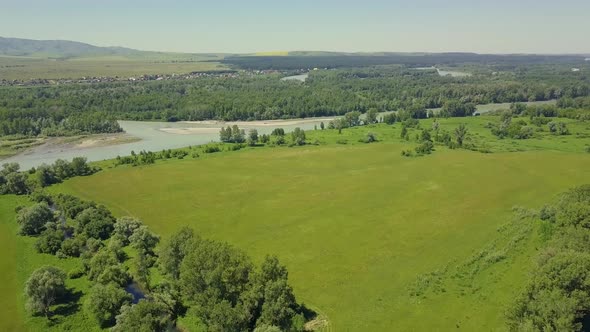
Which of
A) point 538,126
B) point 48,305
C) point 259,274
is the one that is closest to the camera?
point 259,274

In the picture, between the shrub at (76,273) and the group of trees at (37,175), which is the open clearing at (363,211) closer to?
the group of trees at (37,175)

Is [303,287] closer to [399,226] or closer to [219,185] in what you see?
[399,226]

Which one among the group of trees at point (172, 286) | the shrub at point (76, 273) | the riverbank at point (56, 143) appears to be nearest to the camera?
the group of trees at point (172, 286)

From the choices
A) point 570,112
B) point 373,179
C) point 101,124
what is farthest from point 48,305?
point 570,112

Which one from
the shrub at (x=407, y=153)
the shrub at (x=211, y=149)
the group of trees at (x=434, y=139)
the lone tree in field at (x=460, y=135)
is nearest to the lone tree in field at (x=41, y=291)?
the shrub at (x=211, y=149)

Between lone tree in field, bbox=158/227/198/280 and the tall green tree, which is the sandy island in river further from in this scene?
the tall green tree

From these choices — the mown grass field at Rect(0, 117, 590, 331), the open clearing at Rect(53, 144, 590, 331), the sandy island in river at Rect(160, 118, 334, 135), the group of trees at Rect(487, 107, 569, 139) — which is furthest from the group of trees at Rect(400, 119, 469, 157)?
the sandy island in river at Rect(160, 118, 334, 135)
